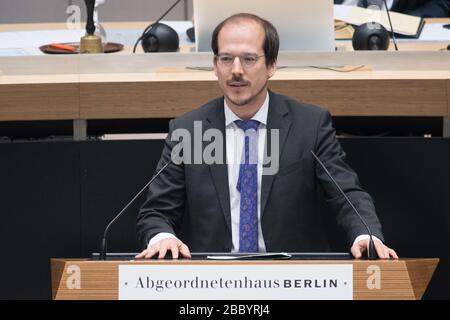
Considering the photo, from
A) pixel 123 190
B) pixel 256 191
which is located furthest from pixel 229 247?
pixel 123 190

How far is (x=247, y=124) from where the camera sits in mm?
2221

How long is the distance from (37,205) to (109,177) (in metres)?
0.19

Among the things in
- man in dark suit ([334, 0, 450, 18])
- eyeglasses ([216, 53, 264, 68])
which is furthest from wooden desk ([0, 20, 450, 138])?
man in dark suit ([334, 0, 450, 18])

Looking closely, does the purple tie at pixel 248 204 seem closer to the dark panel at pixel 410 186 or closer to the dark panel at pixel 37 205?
the dark panel at pixel 410 186

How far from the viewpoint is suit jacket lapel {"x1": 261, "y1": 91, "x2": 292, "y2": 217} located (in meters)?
2.19

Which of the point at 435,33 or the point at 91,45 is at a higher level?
the point at 435,33

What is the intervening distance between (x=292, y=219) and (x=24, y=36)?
1445mm

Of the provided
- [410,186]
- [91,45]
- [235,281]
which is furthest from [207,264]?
[91,45]

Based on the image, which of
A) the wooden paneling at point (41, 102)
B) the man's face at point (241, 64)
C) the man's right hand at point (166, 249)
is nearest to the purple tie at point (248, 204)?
the man's face at point (241, 64)

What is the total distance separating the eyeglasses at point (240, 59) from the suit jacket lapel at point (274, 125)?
134mm

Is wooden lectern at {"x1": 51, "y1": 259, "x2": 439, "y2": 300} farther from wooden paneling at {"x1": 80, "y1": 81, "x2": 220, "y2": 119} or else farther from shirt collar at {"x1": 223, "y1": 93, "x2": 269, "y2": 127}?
wooden paneling at {"x1": 80, "y1": 81, "x2": 220, "y2": 119}

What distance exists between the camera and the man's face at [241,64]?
213 cm

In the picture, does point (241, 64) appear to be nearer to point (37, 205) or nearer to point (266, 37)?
point (266, 37)

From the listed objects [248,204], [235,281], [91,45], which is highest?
[91,45]
